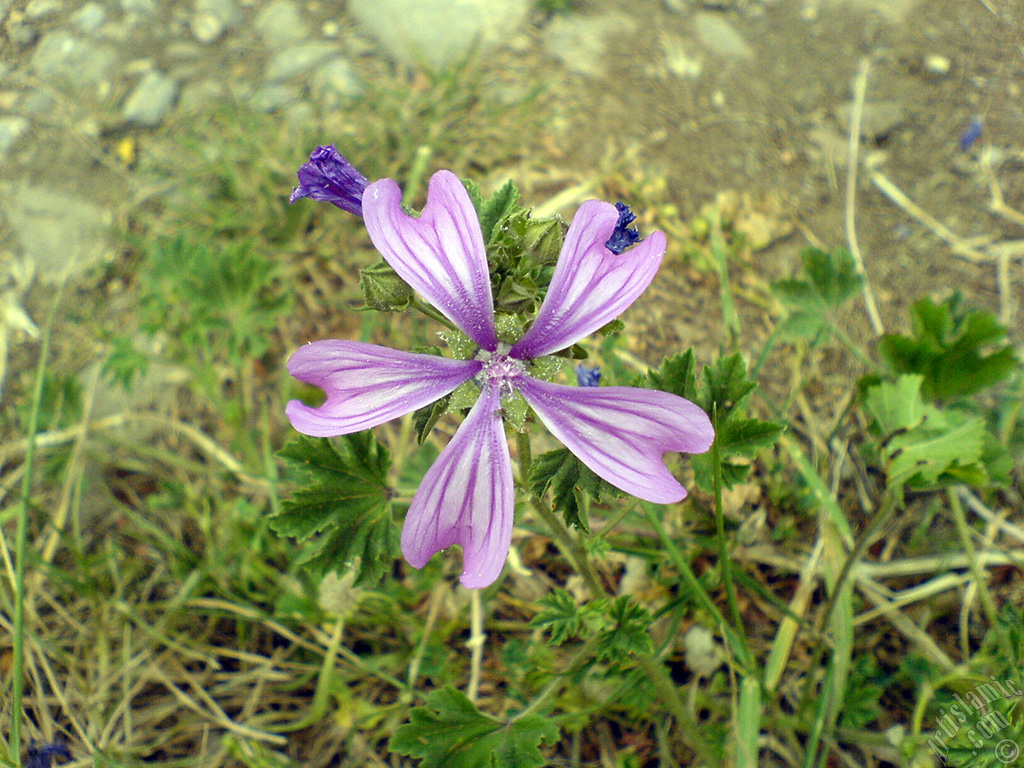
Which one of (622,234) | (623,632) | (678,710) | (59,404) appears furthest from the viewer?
(59,404)

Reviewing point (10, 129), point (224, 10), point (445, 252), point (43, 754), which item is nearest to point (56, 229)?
point (10, 129)

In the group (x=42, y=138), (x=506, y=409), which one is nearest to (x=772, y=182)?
(x=506, y=409)

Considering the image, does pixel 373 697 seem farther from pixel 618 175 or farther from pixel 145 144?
pixel 145 144

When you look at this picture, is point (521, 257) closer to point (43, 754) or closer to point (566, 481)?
point (566, 481)

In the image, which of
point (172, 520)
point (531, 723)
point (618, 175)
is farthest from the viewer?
point (618, 175)

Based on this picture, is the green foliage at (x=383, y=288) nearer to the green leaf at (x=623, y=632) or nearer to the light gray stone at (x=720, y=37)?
the green leaf at (x=623, y=632)

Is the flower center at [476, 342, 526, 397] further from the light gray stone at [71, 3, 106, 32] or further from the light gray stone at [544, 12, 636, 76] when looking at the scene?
the light gray stone at [71, 3, 106, 32]

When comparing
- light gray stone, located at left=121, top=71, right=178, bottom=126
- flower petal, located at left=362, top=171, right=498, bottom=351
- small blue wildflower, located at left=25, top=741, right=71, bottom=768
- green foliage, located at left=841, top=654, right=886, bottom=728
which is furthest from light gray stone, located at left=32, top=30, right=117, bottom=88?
green foliage, located at left=841, top=654, right=886, bottom=728
